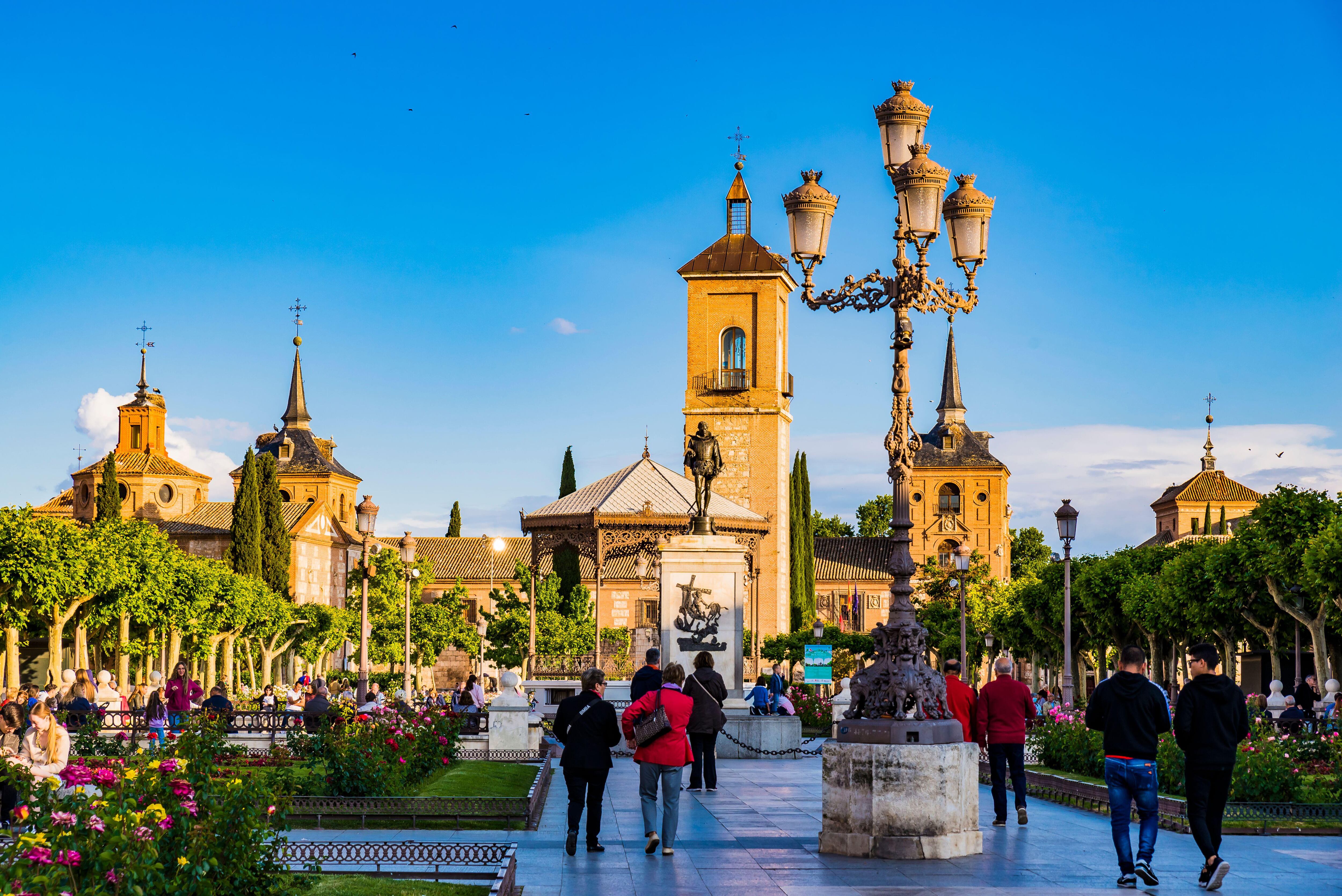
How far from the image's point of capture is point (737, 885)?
34.1 ft

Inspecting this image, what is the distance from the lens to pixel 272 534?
72312 mm

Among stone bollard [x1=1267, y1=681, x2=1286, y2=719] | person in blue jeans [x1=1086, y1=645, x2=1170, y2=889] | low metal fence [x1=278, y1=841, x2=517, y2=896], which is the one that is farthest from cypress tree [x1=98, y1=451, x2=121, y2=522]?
person in blue jeans [x1=1086, y1=645, x2=1170, y2=889]

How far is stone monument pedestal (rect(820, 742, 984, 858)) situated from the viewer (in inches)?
452

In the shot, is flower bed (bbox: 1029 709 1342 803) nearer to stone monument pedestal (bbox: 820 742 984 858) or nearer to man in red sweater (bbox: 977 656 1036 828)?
man in red sweater (bbox: 977 656 1036 828)

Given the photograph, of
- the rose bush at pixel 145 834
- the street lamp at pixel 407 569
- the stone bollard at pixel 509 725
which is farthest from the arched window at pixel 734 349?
the rose bush at pixel 145 834

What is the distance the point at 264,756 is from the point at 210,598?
34.0 meters

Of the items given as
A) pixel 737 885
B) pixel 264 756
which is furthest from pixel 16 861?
pixel 264 756

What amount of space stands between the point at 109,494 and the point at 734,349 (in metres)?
29.5

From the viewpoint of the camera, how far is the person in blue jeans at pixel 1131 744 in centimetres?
1045

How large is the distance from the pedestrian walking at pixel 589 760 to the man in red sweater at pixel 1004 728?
397 cm

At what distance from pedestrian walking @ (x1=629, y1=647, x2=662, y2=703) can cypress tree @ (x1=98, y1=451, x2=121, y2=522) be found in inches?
1923

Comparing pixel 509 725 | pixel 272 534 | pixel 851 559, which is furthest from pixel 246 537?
pixel 851 559

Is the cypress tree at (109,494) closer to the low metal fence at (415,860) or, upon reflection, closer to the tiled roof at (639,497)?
the tiled roof at (639,497)

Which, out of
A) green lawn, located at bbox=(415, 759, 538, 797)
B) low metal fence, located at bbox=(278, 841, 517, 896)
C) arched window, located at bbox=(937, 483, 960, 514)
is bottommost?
green lawn, located at bbox=(415, 759, 538, 797)
